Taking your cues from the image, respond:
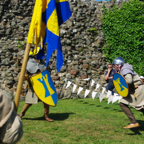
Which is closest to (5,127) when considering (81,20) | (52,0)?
(52,0)

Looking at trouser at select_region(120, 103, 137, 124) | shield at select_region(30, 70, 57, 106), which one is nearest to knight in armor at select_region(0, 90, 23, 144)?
shield at select_region(30, 70, 57, 106)

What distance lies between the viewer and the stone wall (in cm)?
841

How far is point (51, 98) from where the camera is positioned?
13.1ft

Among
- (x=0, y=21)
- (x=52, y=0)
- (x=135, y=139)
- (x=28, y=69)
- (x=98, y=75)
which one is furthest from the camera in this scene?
(x=98, y=75)

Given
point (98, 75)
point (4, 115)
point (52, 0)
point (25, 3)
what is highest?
point (25, 3)

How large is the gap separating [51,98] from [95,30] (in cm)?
679

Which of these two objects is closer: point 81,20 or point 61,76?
point 61,76

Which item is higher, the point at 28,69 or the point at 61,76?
the point at 28,69

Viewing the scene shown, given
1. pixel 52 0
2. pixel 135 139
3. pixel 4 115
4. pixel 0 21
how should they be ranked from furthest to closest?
1. pixel 0 21
2. pixel 135 139
3. pixel 52 0
4. pixel 4 115

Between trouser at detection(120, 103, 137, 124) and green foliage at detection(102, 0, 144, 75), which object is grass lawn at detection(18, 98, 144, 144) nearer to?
trouser at detection(120, 103, 137, 124)

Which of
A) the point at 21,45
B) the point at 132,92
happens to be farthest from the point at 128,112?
the point at 21,45

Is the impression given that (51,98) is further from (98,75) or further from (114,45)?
(114,45)

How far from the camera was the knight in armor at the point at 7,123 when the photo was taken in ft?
4.33

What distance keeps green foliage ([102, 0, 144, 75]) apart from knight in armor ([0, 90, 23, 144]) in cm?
884
